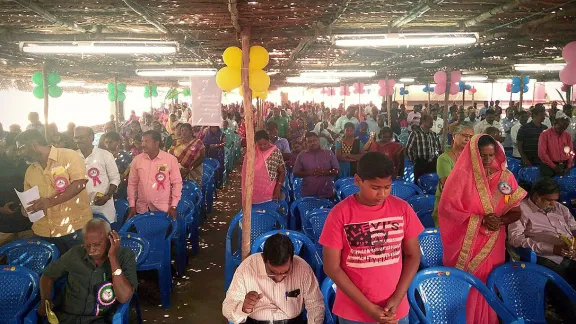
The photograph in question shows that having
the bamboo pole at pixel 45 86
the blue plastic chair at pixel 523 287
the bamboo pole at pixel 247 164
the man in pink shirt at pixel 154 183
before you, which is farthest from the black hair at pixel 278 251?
the bamboo pole at pixel 45 86

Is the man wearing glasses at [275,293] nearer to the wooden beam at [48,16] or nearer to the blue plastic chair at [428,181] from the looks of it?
the wooden beam at [48,16]

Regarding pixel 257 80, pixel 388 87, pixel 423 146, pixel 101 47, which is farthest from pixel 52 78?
pixel 388 87

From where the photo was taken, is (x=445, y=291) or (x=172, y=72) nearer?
(x=445, y=291)

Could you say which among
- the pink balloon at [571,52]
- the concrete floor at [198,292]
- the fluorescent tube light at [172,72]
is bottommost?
the concrete floor at [198,292]

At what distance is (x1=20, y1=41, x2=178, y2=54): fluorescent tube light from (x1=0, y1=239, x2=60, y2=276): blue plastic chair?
3239mm

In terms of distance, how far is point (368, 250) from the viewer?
2.39 metres

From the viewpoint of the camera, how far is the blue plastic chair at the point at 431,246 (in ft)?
13.0

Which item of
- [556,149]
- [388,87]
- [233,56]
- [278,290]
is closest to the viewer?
[278,290]

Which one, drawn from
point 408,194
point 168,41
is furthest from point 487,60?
point 168,41

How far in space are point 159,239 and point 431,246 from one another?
2.74 metres

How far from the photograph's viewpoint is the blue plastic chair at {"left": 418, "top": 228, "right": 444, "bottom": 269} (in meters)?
3.98

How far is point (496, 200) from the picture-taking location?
3.38m

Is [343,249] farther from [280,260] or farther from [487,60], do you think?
[487,60]

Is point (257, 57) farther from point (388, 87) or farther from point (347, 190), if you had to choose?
point (388, 87)
